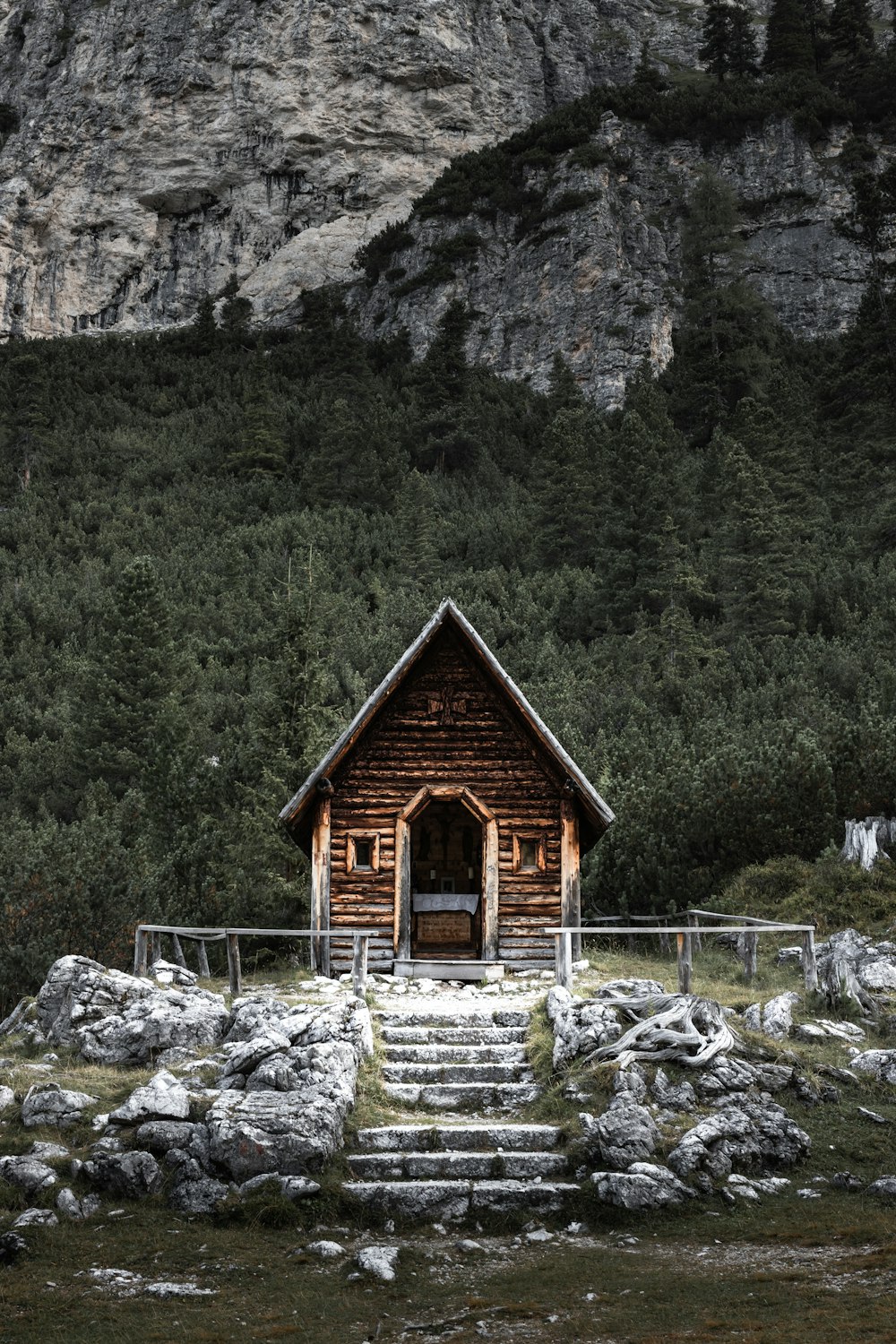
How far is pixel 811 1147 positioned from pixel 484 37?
4232 inches

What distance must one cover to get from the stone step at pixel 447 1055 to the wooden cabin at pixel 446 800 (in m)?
4.93

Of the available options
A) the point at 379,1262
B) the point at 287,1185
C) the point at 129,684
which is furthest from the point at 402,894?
the point at 129,684

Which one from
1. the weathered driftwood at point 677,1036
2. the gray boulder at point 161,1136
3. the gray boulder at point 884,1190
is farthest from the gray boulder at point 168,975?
the gray boulder at point 884,1190

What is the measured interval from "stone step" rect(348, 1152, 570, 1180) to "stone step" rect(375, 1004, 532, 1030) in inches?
135

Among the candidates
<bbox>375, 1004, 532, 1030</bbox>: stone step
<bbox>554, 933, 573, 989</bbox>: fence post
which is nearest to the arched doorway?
<bbox>554, 933, 573, 989</bbox>: fence post

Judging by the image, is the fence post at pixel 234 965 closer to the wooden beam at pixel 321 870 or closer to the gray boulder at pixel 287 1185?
the wooden beam at pixel 321 870

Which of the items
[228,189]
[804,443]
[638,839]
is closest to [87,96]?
[228,189]

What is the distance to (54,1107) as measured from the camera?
10625 mm

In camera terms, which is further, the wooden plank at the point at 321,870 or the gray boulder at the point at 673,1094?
the wooden plank at the point at 321,870

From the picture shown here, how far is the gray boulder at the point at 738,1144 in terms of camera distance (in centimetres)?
986

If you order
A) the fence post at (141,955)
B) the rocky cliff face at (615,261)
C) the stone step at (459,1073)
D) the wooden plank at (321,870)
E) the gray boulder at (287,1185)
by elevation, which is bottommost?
the gray boulder at (287,1185)

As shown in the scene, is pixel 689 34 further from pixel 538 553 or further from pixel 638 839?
pixel 638 839

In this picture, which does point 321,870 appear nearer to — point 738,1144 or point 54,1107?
point 54,1107

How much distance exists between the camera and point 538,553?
1865 inches
